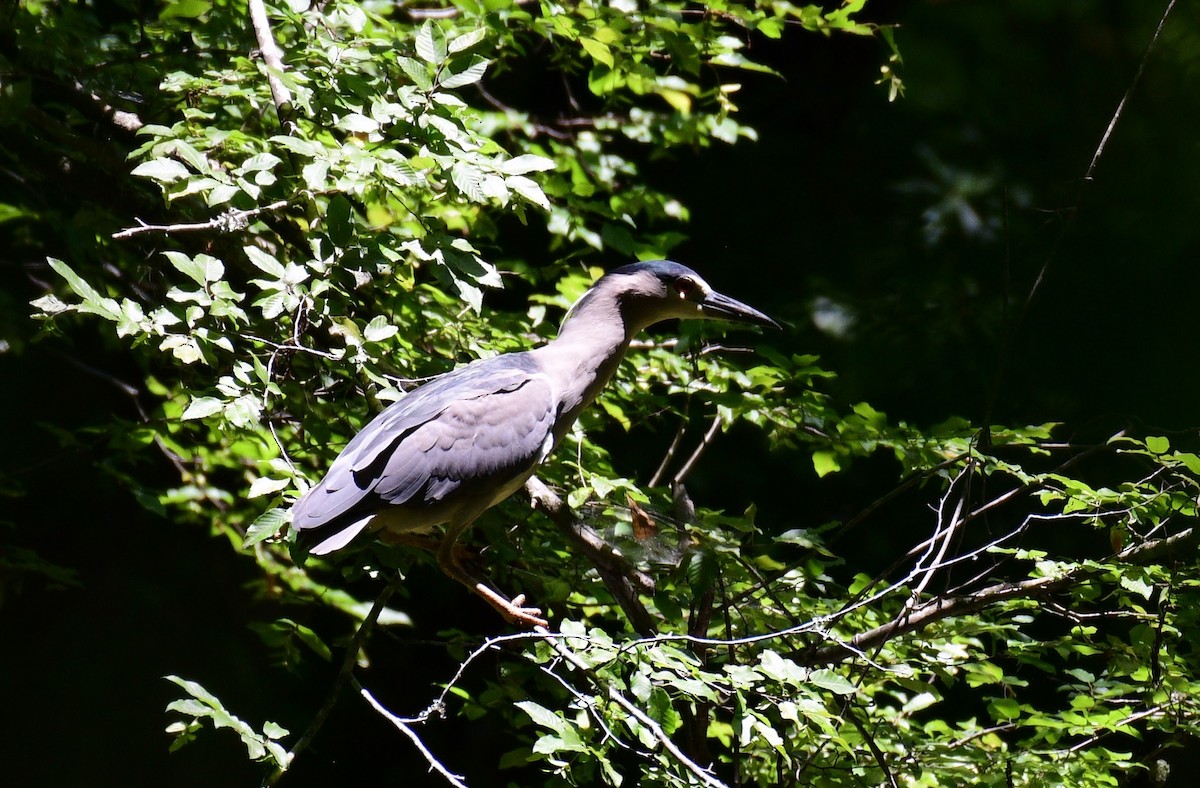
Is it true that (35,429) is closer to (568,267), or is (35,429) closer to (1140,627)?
(568,267)

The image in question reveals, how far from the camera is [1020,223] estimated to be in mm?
4031

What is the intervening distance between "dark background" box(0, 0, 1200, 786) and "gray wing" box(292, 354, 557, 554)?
1442 mm

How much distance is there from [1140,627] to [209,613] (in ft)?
12.8

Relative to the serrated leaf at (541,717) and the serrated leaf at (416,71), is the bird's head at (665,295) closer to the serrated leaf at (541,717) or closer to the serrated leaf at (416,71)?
the serrated leaf at (416,71)

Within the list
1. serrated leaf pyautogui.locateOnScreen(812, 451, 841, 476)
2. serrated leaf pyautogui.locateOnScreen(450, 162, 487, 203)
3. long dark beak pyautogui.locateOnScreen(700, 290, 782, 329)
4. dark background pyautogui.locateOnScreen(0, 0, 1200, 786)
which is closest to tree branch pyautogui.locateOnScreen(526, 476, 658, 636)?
serrated leaf pyautogui.locateOnScreen(812, 451, 841, 476)

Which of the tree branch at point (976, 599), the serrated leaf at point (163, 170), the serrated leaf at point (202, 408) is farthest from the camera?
the tree branch at point (976, 599)

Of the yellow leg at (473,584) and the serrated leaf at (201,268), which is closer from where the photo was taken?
the serrated leaf at (201,268)

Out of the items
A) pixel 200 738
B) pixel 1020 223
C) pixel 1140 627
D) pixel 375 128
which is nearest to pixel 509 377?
pixel 375 128

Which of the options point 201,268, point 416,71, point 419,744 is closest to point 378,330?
point 201,268

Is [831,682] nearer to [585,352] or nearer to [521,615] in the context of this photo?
[521,615]

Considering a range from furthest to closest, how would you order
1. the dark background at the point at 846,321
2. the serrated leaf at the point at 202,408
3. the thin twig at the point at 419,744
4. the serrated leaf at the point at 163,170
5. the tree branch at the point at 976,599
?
the dark background at the point at 846,321 → the tree branch at the point at 976,599 → the serrated leaf at the point at 163,170 → the serrated leaf at the point at 202,408 → the thin twig at the point at 419,744

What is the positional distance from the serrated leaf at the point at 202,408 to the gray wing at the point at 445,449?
331mm

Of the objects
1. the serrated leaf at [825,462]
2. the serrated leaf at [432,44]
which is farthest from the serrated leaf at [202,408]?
the serrated leaf at [825,462]

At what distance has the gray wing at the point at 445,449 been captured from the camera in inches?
91.0
